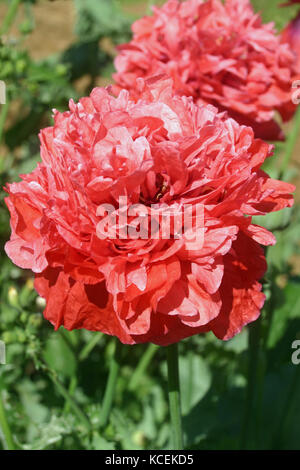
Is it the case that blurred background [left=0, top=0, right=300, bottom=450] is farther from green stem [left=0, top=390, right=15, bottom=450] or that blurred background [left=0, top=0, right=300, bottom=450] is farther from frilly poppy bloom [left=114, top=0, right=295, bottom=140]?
frilly poppy bloom [left=114, top=0, right=295, bottom=140]

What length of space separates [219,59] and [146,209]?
508 millimetres

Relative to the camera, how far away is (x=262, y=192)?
0.74 meters

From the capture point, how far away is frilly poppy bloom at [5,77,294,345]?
681mm

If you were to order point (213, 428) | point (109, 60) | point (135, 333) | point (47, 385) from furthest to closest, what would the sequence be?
point (109, 60)
point (47, 385)
point (213, 428)
point (135, 333)

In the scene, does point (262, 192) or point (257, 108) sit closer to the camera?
point (262, 192)

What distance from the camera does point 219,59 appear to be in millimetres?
1072

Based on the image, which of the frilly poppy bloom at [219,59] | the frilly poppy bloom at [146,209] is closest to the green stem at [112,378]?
the frilly poppy bloom at [146,209]

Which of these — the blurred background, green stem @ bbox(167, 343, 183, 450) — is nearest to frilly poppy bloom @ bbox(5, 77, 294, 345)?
green stem @ bbox(167, 343, 183, 450)

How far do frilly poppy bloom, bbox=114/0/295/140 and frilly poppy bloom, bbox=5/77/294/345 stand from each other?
12.3 inches

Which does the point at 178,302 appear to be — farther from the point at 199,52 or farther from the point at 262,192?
the point at 199,52

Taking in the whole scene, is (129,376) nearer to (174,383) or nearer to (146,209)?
(174,383)
